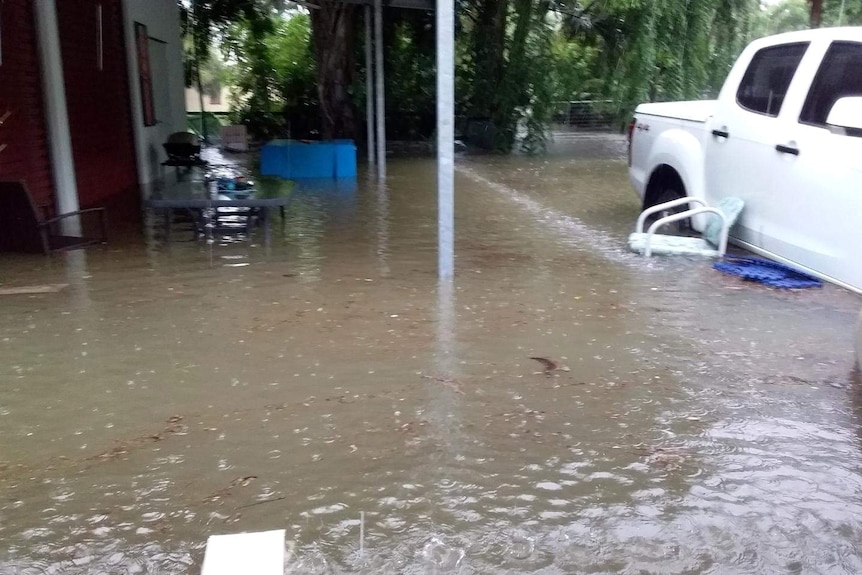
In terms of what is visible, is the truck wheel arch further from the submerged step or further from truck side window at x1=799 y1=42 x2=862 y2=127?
the submerged step

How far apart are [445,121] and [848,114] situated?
9.82 ft

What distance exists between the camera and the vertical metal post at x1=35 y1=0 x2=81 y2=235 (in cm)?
874

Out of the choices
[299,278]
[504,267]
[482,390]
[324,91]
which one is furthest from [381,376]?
[324,91]

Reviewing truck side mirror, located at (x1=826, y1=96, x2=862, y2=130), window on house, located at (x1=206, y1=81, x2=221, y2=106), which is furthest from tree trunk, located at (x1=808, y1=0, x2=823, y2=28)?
window on house, located at (x1=206, y1=81, x2=221, y2=106)

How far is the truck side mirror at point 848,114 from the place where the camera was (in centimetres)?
452

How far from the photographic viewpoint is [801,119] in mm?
5805

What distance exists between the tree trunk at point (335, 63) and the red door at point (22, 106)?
8.42 m

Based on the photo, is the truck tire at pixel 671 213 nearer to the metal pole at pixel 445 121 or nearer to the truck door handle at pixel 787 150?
the truck door handle at pixel 787 150

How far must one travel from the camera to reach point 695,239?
299 inches

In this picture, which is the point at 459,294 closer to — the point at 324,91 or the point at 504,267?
the point at 504,267

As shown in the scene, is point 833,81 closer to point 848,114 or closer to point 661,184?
point 848,114

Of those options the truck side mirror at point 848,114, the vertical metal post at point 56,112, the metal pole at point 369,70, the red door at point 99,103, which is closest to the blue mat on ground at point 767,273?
the truck side mirror at point 848,114

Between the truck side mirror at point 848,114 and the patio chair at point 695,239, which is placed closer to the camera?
the truck side mirror at point 848,114

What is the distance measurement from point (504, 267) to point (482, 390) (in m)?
2.88
